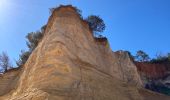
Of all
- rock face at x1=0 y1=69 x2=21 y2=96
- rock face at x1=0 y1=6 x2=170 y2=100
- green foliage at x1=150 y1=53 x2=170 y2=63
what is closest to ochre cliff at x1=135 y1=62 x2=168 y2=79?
green foliage at x1=150 y1=53 x2=170 y2=63

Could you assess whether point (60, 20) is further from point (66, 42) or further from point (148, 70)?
point (148, 70)

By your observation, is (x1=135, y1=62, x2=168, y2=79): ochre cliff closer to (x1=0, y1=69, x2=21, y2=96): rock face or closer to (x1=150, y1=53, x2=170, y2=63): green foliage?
(x1=150, y1=53, x2=170, y2=63): green foliage

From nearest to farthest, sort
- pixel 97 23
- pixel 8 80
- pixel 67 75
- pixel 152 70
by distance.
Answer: pixel 67 75
pixel 8 80
pixel 97 23
pixel 152 70

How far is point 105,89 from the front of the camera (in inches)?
627

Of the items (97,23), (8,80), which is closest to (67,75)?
(8,80)

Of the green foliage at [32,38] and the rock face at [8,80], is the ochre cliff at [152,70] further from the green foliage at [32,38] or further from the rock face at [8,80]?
the rock face at [8,80]

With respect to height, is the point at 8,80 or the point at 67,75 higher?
the point at 8,80

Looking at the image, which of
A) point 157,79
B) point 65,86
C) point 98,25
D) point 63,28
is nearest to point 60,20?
point 63,28

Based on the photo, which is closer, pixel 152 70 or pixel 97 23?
pixel 97 23

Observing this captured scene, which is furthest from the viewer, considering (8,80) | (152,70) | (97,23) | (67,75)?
(152,70)

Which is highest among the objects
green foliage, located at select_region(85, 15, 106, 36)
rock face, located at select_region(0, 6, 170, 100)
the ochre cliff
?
green foliage, located at select_region(85, 15, 106, 36)

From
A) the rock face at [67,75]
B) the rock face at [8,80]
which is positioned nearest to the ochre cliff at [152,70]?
the rock face at [8,80]

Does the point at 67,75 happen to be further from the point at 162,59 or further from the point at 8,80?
the point at 162,59

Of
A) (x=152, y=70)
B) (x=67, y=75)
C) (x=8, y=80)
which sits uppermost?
(x=152, y=70)
